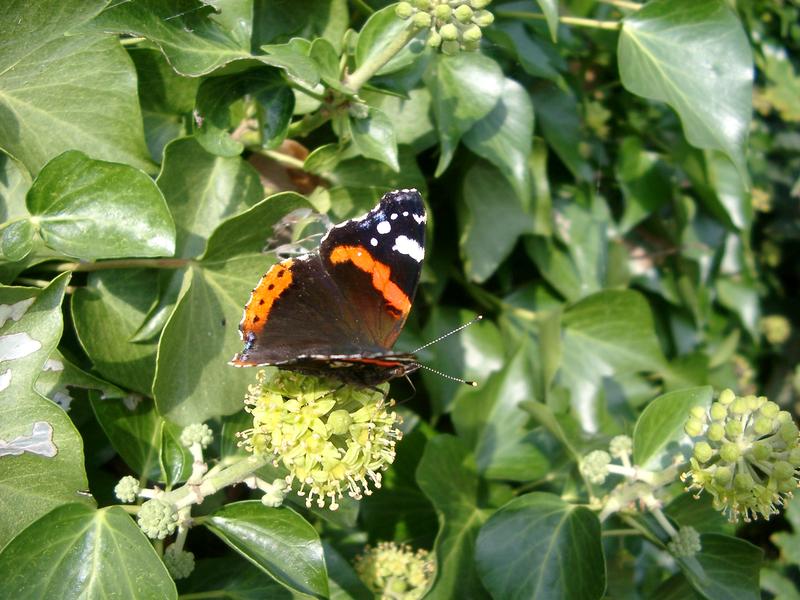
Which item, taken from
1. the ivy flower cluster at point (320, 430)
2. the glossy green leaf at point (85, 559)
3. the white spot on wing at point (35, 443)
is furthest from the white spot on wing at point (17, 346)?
the ivy flower cluster at point (320, 430)

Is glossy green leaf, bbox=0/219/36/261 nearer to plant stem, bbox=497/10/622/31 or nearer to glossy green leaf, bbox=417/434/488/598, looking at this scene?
glossy green leaf, bbox=417/434/488/598

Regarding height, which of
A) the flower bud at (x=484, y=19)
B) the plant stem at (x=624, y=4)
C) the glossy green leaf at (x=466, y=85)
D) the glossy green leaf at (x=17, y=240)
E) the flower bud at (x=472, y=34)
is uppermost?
the flower bud at (x=484, y=19)

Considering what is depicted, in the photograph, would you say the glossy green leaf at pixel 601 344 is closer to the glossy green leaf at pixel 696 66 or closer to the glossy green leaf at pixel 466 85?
the glossy green leaf at pixel 696 66

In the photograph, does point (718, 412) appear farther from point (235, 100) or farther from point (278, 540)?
point (235, 100)

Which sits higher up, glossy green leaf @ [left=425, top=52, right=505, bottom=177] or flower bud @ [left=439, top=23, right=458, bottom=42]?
flower bud @ [left=439, top=23, right=458, bottom=42]

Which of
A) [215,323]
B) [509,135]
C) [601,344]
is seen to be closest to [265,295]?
[215,323]

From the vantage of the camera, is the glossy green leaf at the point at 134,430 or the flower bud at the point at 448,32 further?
the glossy green leaf at the point at 134,430

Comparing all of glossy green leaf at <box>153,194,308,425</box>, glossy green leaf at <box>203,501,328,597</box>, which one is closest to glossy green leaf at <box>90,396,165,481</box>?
glossy green leaf at <box>153,194,308,425</box>
